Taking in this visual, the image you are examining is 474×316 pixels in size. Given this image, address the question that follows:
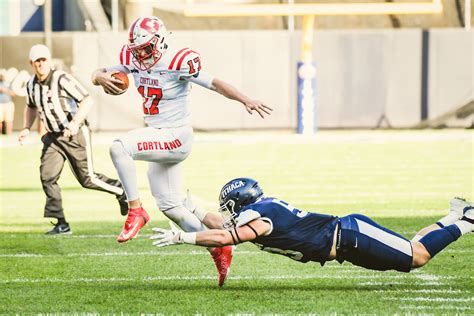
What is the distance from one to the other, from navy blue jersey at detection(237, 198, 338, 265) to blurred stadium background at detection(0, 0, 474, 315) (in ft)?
0.99

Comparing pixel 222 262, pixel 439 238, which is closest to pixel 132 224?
pixel 222 262

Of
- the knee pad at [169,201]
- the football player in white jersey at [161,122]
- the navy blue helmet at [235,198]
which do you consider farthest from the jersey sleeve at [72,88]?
the navy blue helmet at [235,198]

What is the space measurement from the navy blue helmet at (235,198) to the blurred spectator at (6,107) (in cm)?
2038

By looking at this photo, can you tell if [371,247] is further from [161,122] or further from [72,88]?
[72,88]

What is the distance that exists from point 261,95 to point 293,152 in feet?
21.6

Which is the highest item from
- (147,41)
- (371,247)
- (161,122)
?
(147,41)

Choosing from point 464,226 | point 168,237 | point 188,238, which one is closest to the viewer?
point 168,237

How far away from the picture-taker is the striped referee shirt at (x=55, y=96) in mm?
10988

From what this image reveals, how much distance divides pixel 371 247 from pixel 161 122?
1924mm

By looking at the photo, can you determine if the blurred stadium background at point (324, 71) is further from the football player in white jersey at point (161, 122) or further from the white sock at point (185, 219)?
the white sock at point (185, 219)

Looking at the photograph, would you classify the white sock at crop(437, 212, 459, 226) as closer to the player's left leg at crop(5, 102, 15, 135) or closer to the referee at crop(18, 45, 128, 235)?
the referee at crop(18, 45, 128, 235)

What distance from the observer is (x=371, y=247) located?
7305mm

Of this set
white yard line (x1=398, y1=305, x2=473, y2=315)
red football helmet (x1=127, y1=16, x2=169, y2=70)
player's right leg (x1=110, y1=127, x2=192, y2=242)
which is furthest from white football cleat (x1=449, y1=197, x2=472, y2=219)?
red football helmet (x1=127, y1=16, x2=169, y2=70)

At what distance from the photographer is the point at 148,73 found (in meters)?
8.38
